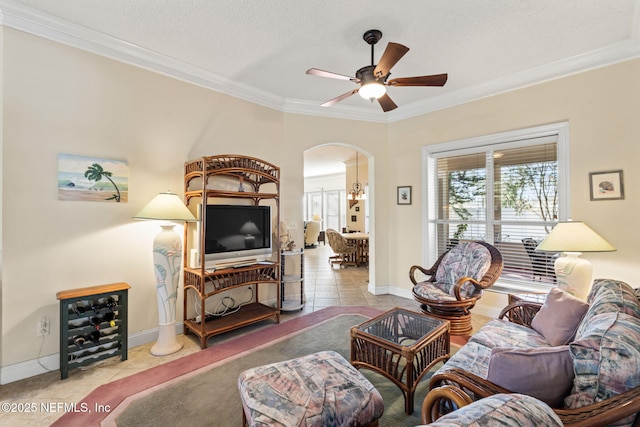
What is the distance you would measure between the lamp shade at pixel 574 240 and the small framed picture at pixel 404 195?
2102mm

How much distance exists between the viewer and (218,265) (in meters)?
3.08

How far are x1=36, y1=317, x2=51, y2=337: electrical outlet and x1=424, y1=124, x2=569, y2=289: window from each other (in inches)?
175

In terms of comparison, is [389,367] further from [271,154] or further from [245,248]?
[271,154]

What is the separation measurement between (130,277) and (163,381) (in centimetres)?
113

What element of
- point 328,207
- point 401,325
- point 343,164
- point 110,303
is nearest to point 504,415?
point 401,325

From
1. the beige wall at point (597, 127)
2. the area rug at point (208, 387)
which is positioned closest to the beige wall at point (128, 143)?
the beige wall at point (597, 127)

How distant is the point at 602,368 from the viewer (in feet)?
3.56

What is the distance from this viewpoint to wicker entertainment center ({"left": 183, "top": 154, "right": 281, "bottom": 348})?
2906 mm

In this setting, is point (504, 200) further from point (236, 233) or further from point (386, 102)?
point (236, 233)

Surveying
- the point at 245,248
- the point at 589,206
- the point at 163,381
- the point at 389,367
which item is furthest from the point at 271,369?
the point at 589,206

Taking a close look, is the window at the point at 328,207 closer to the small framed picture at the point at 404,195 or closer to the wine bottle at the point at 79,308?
the small framed picture at the point at 404,195

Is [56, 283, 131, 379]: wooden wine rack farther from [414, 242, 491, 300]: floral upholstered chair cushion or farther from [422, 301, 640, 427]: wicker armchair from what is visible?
[414, 242, 491, 300]: floral upholstered chair cushion

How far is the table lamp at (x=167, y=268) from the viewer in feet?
8.92

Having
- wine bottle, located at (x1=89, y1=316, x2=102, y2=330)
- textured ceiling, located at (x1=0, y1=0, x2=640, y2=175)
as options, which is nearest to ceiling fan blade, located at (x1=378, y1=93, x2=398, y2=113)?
textured ceiling, located at (x1=0, y1=0, x2=640, y2=175)
